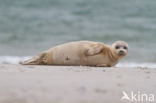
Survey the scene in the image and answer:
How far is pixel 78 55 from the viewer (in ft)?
19.8

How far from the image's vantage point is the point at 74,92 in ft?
10.9

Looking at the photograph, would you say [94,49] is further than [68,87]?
Yes

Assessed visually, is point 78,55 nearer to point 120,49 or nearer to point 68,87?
point 120,49

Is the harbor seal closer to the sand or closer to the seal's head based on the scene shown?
the seal's head

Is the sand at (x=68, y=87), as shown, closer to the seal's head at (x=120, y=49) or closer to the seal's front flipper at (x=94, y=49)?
the seal's front flipper at (x=94, y=49)

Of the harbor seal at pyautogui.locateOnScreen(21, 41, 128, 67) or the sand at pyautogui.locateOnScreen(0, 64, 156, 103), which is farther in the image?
the harbor seal at pyautogui.locateOnScreen(21, 41, 128, 67)

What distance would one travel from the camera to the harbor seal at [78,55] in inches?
238

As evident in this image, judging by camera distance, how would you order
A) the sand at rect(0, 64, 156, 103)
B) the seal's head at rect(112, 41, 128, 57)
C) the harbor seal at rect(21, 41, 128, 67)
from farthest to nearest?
the seal's head at rect(112, 41, 128, 57) < the harbor seal at rect(21, 41, 128, 67) < the sand at rect(0, 64, 156, 103)

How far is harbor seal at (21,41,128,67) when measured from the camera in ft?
19.8

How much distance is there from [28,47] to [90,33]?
3.11 metres

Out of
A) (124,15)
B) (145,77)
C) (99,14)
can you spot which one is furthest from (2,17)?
(145,77)

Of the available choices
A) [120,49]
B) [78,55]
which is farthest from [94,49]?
[120,49]

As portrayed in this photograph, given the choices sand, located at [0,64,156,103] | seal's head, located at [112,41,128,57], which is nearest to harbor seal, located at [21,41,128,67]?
seal's head, located at [112,41,128,57]

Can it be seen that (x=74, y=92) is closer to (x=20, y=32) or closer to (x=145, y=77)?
(x=145, y=77)
